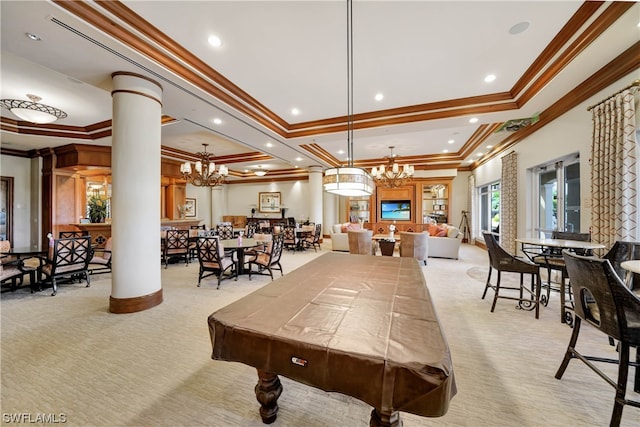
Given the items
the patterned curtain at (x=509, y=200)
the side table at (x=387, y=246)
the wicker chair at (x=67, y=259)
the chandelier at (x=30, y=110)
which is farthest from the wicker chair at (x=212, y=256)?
the patterned curtain at (x=509, y=200)

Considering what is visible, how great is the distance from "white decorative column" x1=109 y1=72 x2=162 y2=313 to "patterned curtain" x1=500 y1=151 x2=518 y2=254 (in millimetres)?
7281

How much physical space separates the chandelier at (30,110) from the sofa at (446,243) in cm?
837

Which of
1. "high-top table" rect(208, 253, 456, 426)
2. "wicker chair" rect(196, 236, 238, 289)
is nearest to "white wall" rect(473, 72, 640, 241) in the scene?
"high-top table" rect(208, 253, 456, 426)

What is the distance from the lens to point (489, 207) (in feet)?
26.9

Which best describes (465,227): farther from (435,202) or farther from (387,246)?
(387,246)

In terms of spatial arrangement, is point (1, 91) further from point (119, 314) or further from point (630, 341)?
point (630, 341)

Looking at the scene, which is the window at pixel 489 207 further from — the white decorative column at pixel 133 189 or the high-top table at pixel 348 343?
the white decorative column at pixel 133 189

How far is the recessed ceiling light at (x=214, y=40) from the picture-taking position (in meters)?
2.74

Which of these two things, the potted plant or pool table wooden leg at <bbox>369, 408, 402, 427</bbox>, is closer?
pool table wooden leg at <bbox>369, 408, 402, 427</bbox>

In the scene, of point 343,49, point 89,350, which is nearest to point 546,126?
point 343,49

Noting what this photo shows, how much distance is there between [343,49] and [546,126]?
174 inches

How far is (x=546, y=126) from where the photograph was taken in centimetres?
465

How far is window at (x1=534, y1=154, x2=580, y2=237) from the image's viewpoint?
13.6 ft

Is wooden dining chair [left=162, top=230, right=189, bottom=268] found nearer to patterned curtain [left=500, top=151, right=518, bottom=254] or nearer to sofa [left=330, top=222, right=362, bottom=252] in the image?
sofa [left=330, top=222, right=362, bottom=252]
